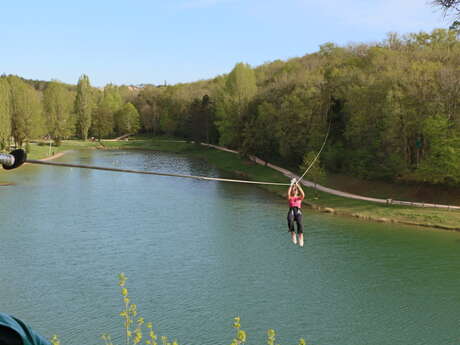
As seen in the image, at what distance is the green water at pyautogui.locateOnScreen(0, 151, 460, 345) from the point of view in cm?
2219

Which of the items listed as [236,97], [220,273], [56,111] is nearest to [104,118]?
[56,111]

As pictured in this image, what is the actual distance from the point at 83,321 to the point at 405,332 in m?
14.4

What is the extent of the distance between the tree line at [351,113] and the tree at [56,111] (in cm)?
20

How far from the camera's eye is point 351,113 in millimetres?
54031

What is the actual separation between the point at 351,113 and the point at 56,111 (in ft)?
219

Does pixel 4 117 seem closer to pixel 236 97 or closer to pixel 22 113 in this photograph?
pixel 22 113

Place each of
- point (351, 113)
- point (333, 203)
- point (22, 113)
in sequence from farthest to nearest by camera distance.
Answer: point (22, 113), point (351, 113), point (333, 203)

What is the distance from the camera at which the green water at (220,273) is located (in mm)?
22188

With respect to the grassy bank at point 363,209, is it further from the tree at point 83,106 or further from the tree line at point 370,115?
the tree at point 83,106

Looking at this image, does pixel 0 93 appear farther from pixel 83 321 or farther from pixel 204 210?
pixel 83 321

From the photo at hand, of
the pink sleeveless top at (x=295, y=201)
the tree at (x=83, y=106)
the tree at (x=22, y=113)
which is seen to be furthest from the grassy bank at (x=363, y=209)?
the tree at (x=83, y=106)

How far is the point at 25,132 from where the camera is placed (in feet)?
275

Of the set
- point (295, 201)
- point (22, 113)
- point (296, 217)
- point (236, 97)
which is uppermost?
point (236, 97)

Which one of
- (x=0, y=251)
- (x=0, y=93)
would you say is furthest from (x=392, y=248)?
(x=0, y=93)
